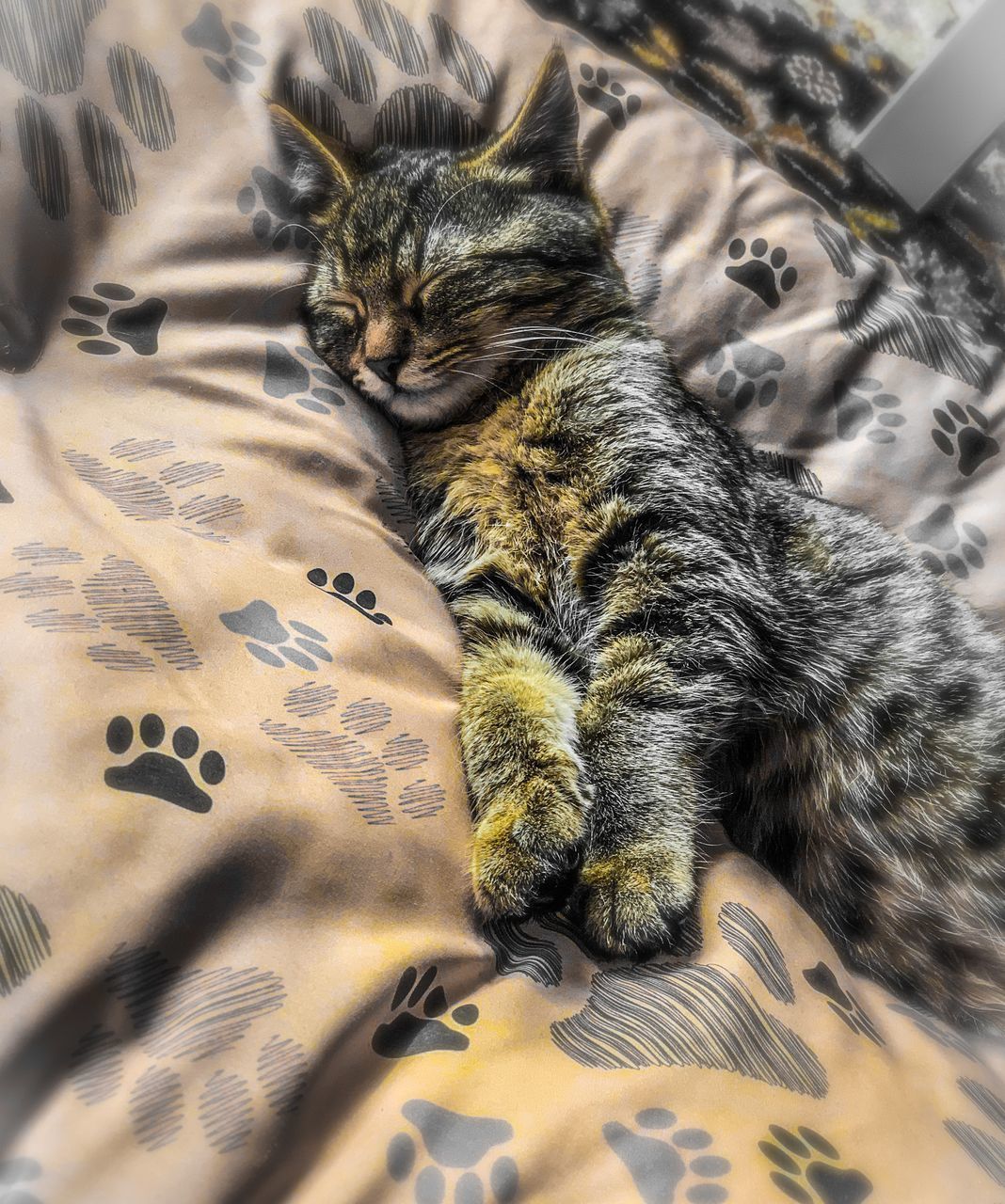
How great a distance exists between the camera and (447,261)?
1.31 meters

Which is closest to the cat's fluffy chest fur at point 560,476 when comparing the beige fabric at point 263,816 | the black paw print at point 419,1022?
the beige fabric at point 263,816

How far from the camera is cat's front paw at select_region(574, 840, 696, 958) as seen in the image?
945 millimetres

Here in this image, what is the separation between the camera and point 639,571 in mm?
1181

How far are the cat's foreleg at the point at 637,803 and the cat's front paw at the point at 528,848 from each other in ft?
0.12

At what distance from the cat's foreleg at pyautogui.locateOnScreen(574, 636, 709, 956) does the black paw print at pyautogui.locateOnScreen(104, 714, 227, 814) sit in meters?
0.52

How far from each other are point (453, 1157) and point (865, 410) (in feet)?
4.87

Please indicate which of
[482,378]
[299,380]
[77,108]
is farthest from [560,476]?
[77,108]

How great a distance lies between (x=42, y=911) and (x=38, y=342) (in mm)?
810

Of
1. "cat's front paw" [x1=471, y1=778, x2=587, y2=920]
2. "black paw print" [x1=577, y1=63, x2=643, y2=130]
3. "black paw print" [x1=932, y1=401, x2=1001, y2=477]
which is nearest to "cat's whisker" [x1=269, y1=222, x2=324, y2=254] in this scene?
"black paw print" [x1=577, y1=63, x2=643, y2=130]

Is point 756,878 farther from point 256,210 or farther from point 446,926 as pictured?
point 256,210

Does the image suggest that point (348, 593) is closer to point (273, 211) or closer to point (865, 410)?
point (273, 211)

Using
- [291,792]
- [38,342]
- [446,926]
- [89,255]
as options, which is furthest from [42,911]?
[89,255]

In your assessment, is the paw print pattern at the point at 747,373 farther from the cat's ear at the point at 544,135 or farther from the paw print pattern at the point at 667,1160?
the paw print pattern at the point at 667,1160

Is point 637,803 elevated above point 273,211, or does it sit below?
below
